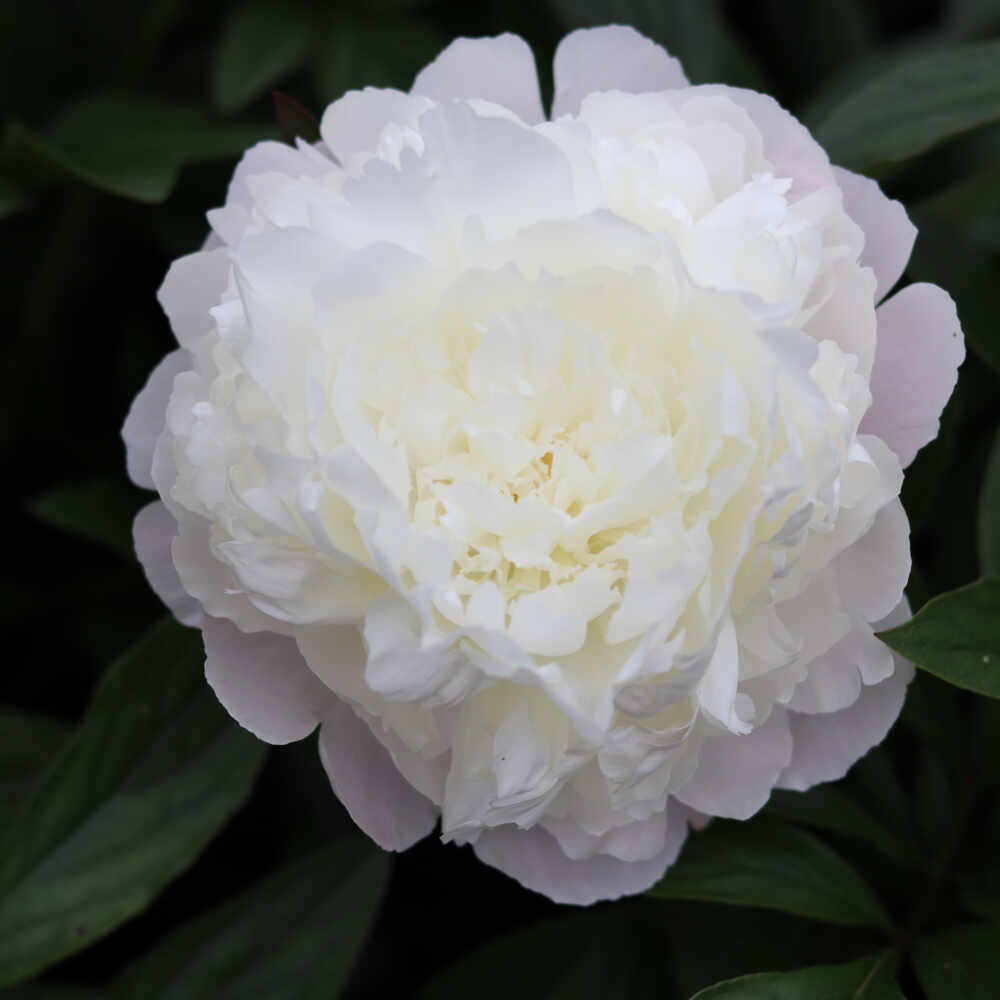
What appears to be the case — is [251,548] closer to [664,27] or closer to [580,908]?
[580,908]

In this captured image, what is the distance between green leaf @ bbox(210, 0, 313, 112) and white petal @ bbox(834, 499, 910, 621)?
0.64m

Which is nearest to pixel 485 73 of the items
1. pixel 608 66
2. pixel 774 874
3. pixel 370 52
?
pixel 608 66

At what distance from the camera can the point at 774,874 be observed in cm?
75

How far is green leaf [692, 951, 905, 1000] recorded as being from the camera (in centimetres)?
65

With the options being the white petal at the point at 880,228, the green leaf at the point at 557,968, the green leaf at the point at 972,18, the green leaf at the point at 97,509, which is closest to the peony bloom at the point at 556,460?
the white petal at the point at 880,228

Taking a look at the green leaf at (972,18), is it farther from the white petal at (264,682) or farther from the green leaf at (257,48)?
the white petal at (264,682)

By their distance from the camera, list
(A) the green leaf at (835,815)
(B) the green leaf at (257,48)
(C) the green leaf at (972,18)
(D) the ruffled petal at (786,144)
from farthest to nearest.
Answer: (C) the green leaf at (972,18) < (B) the green leaf at (257,48) < (A) the green leaf at (835,815) < (D) the ruffled petal at (786,144)

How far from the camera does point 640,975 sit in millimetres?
895

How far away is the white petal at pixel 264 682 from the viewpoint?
2.15 feet

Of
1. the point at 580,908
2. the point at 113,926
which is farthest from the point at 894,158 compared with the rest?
the point at 113,926

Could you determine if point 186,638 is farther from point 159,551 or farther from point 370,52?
point 370,52

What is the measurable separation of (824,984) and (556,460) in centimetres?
34

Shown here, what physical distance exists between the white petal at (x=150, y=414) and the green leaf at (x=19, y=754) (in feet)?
Answer: 1.06

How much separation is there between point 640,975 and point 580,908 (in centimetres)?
6
